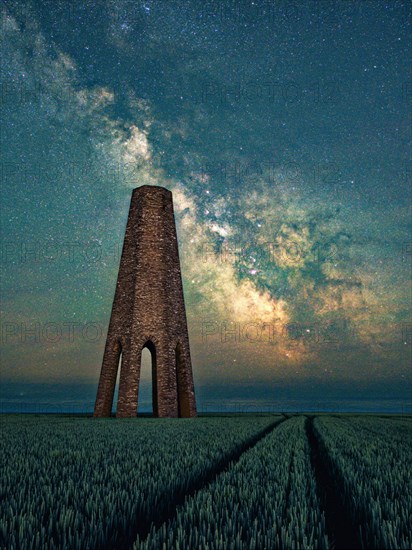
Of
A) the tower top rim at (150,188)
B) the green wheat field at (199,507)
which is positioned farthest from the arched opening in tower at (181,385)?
the green wheat field at (199,507)

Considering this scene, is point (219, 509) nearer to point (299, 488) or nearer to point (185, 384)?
point (299, 488)

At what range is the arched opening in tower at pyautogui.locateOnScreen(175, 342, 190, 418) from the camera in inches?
849

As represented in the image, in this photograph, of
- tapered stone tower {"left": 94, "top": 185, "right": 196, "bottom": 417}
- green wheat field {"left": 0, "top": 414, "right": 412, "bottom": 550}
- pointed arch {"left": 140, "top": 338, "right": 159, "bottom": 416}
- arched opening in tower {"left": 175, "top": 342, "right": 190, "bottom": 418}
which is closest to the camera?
green wheat field {"left": 0, "top": 414, "right": 412, "bottom": 550}

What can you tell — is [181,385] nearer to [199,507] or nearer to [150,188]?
[150,188]

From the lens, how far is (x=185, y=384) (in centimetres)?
2167

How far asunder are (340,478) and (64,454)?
2.93 m

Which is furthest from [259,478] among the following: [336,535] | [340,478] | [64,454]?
[64,454]

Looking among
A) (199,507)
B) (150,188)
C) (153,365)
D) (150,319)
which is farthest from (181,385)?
(199,507)

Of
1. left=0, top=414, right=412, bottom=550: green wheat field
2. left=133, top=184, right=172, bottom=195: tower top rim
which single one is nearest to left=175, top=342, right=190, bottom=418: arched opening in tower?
left=133, top=184, right=172, bottom=195: tower top rim

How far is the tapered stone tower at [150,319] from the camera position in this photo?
19922mm

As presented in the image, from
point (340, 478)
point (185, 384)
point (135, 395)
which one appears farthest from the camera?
point (185, 384)

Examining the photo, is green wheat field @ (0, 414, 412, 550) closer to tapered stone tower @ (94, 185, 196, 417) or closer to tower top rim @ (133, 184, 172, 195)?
tapered stone tower @ (94, 185, 196, 417)

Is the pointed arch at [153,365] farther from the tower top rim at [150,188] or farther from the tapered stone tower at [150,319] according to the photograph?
the tower top rim at [150,188]

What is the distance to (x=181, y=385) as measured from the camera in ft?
71.8
